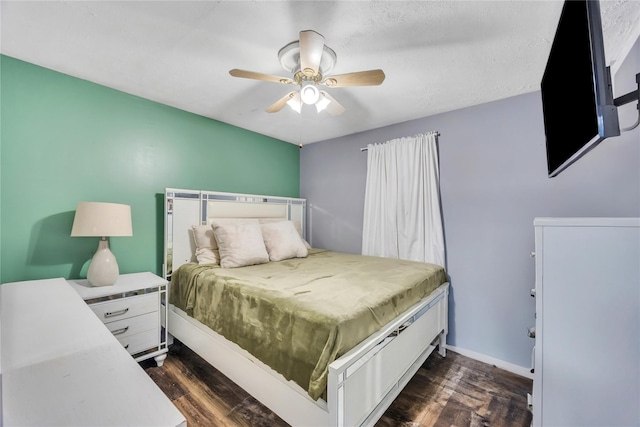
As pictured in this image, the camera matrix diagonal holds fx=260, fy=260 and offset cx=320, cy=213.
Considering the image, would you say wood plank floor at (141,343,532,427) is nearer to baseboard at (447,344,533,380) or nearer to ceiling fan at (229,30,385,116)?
baseboard at (447,344,533,380)

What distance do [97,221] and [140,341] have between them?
98 centimetres

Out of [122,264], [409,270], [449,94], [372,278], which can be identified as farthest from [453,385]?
[122,264]

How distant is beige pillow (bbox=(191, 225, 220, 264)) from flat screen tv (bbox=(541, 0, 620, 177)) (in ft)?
8.67

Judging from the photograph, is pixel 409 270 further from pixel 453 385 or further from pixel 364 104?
pixel 364 104

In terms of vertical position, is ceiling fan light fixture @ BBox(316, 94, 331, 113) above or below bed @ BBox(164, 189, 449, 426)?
above

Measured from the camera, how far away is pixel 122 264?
234cm

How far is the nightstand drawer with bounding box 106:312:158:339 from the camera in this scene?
74.9 inches

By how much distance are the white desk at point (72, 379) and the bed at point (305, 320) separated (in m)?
0.71

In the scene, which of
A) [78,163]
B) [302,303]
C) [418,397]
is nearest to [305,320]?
[302,303]

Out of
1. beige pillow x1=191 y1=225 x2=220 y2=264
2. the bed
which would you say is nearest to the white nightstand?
the bed

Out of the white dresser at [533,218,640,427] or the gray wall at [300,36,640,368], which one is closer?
the white dresser at [533,218,640,427]

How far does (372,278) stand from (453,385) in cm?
106

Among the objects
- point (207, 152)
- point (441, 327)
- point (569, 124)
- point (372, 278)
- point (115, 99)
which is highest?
point (115, 99)

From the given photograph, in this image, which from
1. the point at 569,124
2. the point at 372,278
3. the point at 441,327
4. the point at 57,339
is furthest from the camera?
the point at 441,327
